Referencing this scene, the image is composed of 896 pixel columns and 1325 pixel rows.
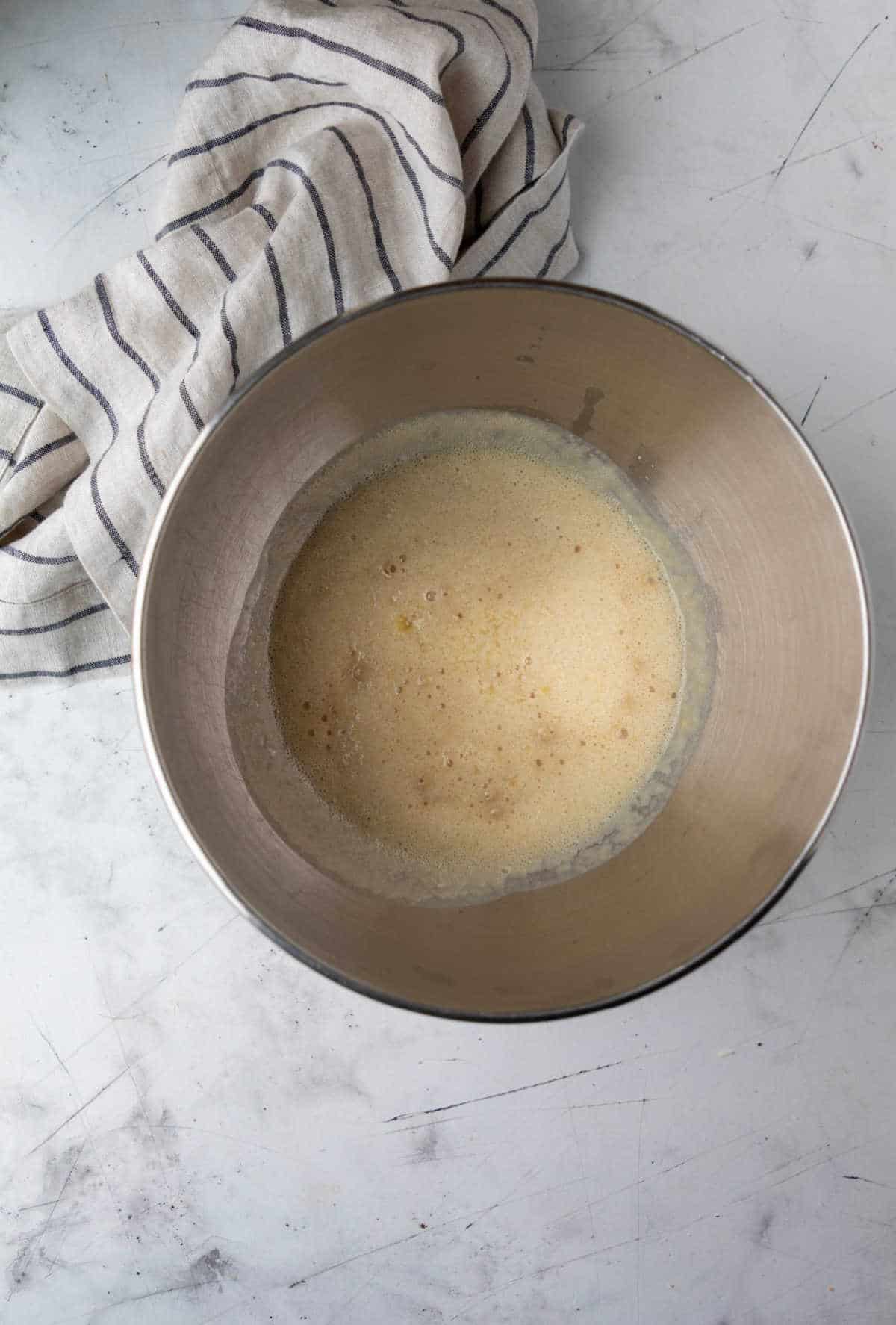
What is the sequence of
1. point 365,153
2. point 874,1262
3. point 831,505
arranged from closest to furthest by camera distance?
point 831,505
point 365,153
point 874,1262

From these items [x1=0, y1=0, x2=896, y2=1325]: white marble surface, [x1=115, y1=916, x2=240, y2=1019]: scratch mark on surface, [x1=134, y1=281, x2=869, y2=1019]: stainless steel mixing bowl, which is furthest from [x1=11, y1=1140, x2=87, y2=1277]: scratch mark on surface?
[x1=134, y1=281, x2=869, y2=1019]: stainless steel mixing bowl

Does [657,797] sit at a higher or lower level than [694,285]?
lower

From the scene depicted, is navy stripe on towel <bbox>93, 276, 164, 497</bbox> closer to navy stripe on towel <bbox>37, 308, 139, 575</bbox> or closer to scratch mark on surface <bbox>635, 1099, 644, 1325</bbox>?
navy stripe on towel <bbox>37, 308, 139, 575</bbox>

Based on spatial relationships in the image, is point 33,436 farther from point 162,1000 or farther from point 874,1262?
point 874,1262

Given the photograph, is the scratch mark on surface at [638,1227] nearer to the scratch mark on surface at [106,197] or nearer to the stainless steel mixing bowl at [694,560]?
the stainless steel mixing bowl at [694,560]

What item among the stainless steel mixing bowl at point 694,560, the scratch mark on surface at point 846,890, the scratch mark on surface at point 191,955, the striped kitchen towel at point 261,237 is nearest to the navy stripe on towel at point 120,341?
the striped kitchen towel at point 261,237

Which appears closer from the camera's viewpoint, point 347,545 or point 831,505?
point 831,505

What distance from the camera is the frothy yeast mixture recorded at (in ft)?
2.56

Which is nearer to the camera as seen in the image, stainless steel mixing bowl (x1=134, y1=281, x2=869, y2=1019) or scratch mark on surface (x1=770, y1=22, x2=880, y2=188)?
stainless steel mixing bowl (x1=134, y1=281, x2=869, y2=1019)

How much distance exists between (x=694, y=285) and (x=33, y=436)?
0.52 metres

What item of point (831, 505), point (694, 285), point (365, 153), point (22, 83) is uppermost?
point (22, 83)

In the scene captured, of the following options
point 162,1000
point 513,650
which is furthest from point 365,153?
point 162,1000

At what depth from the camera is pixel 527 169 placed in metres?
0.77

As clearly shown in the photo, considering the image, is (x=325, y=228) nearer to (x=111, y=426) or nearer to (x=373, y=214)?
(x=373, y=214)
